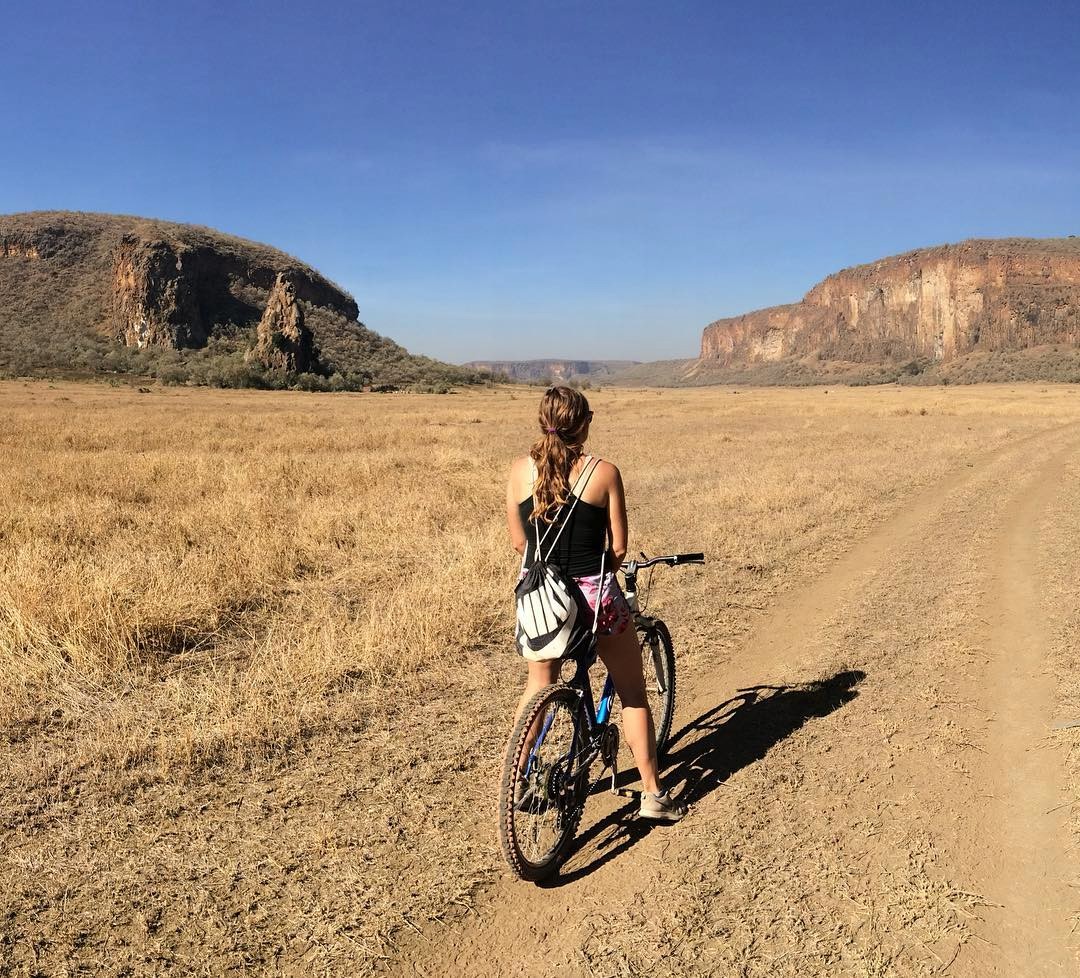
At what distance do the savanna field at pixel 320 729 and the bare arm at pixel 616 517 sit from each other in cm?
151

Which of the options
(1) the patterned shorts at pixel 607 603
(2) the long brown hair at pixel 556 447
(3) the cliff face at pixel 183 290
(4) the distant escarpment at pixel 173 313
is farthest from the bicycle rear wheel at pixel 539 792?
(3) the cliff face at pixel 183 290

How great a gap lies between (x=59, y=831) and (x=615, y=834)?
2.69 metres

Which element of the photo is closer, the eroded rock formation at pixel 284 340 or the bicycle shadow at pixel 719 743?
the bicycle shadow at pixel 719 743

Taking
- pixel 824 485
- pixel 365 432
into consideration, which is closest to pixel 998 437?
pixel 824 485

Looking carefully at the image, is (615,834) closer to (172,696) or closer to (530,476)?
(530,476)

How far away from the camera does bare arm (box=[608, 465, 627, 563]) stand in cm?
306

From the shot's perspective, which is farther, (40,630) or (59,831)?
(40,630)

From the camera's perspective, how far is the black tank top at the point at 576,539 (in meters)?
3.05

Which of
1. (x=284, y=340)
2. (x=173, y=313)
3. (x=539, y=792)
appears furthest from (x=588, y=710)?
(x=173, y=313)

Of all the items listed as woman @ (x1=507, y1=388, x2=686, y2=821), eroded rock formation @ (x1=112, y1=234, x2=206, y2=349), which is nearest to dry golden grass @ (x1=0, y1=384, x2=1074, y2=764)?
woman @ (x1=507, y1=388, x2=686, y2=821)

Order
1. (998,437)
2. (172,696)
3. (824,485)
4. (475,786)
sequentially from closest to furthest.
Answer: (475,786), (172,696), (824,485), (998,437)

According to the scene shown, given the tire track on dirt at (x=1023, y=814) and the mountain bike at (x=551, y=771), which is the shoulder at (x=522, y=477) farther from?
the tire track on dirt at (x=1023, y=814)

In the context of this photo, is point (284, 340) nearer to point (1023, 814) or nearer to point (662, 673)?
point (662, 673)

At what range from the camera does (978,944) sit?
270 cm
